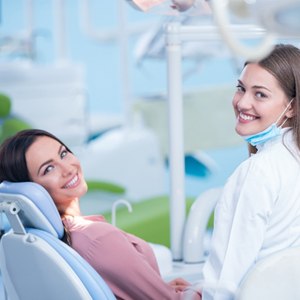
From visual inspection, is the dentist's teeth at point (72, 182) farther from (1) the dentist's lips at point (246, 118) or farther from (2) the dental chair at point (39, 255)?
(1) the dentist's lips at point (246, 118)

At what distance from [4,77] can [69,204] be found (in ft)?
8.09

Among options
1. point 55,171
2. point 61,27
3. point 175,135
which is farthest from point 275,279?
point 61,27

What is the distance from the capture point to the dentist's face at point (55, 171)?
75.2 inches

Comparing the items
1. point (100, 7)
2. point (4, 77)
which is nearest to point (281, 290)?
point (4, 77)

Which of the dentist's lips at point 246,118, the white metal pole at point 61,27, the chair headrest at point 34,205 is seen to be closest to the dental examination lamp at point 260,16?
the dentist's lips at point 246,118

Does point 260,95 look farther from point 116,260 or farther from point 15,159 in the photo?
point 15,159

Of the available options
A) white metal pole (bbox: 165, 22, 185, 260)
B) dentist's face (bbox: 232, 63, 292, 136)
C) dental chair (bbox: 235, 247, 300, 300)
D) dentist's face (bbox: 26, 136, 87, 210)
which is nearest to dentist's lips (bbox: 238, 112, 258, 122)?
dentist's face (bbox: 232, 63, 292, 136)

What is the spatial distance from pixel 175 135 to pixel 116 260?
68 centimetres

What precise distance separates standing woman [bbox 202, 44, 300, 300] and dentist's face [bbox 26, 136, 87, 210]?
0.44m

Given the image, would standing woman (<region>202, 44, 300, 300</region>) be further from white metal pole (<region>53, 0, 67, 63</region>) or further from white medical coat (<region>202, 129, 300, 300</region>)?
white metal pole (<region>53, 0, 67, 63</region>)

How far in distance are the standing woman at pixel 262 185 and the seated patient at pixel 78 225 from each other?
8.8 inches

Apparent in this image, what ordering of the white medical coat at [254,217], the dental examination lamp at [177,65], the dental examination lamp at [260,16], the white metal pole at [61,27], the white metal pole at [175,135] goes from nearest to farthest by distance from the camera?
the dental examination lamp at [260,16], the white medical coat at [254,217], the dental examination lamp at [177,65], the white metal pole at [175,135], the white metal pole at [61,27]

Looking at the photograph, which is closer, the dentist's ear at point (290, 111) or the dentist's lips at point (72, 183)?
the dentist's ear at point (290, 111)

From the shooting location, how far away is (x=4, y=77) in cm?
430
